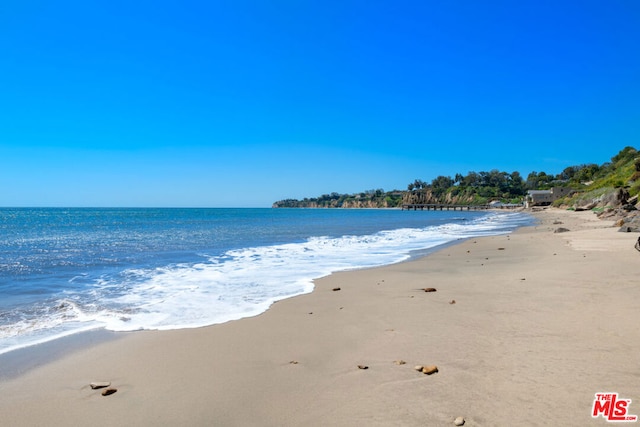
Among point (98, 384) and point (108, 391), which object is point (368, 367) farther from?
point (98, 384)

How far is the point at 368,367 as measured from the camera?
14.0ft

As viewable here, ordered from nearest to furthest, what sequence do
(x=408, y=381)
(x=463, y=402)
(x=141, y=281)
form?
(x=463, y=402), (x=408, y=381), (x=141, y=281)

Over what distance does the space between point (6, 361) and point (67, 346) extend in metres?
0.72

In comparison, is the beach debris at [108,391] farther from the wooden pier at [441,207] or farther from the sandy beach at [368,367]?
the wooden pier at [441,207]

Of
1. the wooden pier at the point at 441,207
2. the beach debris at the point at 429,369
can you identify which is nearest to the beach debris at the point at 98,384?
the beach debris at the point at 429,369

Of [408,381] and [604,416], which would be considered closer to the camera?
[604,416]

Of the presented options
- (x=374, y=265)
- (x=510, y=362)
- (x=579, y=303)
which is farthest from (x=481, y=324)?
(x=374, y=265)

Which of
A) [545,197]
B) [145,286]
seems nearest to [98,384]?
[145,286]

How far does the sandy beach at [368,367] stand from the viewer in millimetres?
3330

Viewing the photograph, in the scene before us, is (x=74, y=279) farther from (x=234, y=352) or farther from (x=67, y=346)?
(x=234, y=352)

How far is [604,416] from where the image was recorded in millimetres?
3035

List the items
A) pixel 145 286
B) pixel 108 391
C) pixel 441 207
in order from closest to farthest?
pixel 108 391 → pixel 145 286 → pixel 441 207
